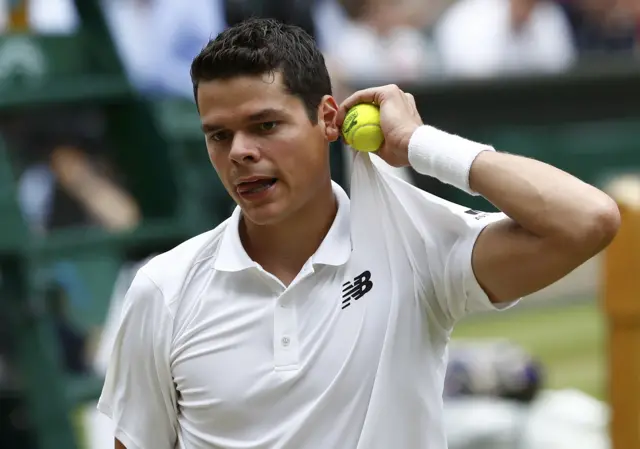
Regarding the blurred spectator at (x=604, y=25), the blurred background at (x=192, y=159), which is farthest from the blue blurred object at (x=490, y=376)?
the blurred spectator at (x=604, y=25)

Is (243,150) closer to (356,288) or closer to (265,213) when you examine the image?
(265,213)

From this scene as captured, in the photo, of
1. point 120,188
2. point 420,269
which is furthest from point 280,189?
point 120,188

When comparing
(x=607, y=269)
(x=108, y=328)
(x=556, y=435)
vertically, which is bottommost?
(x=556, y=435)

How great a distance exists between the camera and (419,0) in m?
12.4

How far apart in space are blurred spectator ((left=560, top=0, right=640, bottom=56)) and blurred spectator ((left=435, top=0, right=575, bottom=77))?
915 millimetres

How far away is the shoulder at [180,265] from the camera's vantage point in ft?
9.90

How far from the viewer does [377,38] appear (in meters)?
11.0

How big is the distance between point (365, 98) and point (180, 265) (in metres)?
0.58

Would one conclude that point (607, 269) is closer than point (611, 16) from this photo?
Yes

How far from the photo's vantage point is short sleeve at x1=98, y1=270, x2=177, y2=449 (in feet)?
9.86

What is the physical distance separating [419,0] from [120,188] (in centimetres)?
552

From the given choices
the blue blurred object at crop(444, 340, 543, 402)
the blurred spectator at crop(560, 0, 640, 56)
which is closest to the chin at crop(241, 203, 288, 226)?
the blue blurred object at crop(444, 340, 543, 402)

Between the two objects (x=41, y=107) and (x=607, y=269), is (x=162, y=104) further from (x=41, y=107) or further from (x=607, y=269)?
(x=607, y=269)

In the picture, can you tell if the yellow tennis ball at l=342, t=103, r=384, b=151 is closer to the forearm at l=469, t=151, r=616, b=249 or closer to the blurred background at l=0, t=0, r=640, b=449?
the forearm at l=469, t=151, r=616, b=249
